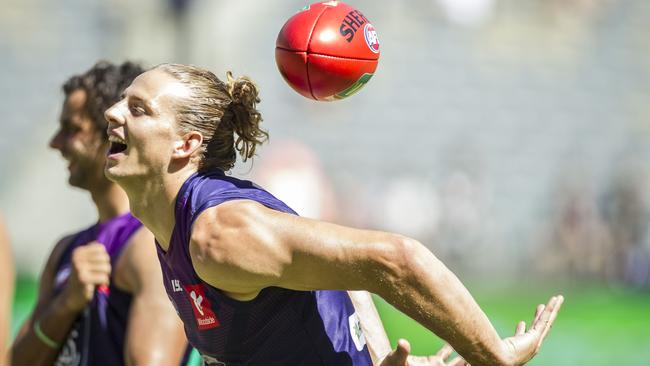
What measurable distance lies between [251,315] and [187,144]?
607 millimetres

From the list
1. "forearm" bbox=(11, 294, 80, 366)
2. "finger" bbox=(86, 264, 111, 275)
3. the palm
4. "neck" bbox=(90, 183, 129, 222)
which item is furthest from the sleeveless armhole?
"neck" bbox=(90, 183, 129, 222)

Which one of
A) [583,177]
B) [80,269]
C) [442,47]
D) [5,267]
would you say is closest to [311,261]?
[5,267]

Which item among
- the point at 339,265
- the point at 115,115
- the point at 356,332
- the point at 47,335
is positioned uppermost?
the point at 115,115

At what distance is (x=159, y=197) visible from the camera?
3.34 metres

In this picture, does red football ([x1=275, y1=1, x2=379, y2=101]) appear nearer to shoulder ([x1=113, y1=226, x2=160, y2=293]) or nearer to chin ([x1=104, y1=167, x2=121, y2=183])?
chin ([x1=104, y1=167, x2=121, y2=183])

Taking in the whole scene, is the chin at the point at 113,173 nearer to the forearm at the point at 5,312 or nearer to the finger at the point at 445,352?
the forearm at the point at 5,312

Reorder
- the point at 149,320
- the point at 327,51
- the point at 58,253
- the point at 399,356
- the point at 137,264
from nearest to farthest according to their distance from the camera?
the point at 399,356 < the point at 327,51 < the point at 149,320 < the point at 137,264 < the point at 58,253

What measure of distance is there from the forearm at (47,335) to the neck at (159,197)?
3.91 ft

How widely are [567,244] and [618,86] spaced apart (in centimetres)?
310

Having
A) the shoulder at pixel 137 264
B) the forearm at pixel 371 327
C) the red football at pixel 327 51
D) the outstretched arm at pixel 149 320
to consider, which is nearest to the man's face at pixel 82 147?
the shoulder at pixel 137 264

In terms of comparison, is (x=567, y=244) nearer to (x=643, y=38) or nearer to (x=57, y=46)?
(x=643, y=38)

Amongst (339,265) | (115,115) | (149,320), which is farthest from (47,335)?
(339,265)

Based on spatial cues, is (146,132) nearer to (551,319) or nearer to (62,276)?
(551,319)

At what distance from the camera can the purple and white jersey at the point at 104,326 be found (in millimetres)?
4359
